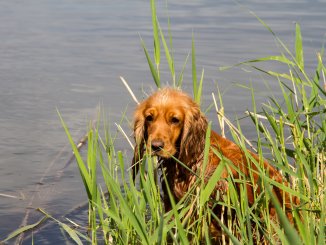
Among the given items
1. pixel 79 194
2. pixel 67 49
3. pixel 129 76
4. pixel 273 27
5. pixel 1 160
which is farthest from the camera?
pixel 273 27

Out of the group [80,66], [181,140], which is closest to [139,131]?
[181,140]

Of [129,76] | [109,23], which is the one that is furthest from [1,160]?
[109,23]

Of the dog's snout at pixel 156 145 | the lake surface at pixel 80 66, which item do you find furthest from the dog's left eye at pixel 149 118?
the lake surface at pixel 80 66

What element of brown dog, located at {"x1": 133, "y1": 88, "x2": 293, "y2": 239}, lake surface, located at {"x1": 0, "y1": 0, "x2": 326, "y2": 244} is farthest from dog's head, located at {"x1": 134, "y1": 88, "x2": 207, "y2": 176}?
lake surface, located at {"x1": 0, "y1": 0, "x2": 326, "y2": 244}

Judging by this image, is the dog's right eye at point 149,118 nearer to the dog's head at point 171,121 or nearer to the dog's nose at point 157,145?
the dog's head at point 171,121

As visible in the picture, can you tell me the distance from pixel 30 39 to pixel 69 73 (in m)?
1.39

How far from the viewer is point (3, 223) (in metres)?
5.68

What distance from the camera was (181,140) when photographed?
489 centimetres

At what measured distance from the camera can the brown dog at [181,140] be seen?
4770 mm

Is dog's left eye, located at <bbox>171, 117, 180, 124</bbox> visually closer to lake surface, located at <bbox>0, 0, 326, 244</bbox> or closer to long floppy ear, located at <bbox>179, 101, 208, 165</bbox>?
long floppy ear, located at <bbox>179, 101, 208, 165</bbox>

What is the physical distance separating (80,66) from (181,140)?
4.40m

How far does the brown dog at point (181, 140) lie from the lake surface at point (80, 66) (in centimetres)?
85

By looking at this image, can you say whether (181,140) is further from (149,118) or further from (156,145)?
(156,145)

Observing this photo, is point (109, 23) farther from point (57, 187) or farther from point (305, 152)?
point (305, 152)
